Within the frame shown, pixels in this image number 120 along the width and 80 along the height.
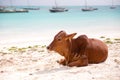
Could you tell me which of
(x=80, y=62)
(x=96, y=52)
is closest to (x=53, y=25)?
(x=96, y=52)

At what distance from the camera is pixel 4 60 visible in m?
7.88

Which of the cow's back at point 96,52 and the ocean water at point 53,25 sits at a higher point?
the cow's back at point 96,52

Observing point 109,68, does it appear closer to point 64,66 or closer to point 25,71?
point 64,66

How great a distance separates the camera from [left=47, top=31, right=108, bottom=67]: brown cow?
6.74 m

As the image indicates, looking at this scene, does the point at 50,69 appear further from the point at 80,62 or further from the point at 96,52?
the point at 96,52

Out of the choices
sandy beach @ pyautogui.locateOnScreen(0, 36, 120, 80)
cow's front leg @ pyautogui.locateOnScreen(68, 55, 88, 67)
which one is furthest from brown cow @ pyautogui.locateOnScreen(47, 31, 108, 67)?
sandy beach @ pyautogui.locateOnScreen(0, 36, 120, 80)

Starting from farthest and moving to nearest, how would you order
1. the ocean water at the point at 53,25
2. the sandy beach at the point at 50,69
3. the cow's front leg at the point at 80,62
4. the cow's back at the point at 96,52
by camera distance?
the ocean water at the point at 53,25 < the cow's back at the point at 96,52 < the cow's front leg at the point at 80,62 < the sandy beach at the point at 50,69

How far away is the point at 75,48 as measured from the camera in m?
6.86

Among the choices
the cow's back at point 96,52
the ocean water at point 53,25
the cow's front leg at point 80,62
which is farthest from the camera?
the ocean water at point 53,25

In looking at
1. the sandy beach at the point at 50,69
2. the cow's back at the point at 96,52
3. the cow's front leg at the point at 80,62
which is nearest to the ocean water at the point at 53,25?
the sandy beach at the point at 50,69

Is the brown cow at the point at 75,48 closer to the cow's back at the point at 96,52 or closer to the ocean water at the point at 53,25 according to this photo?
the cow's back at the point at 96,52

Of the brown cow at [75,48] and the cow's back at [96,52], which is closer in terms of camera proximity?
the brown cow at [75,48]

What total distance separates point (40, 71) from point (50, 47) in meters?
0.55

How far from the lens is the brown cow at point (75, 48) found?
6.74 m
